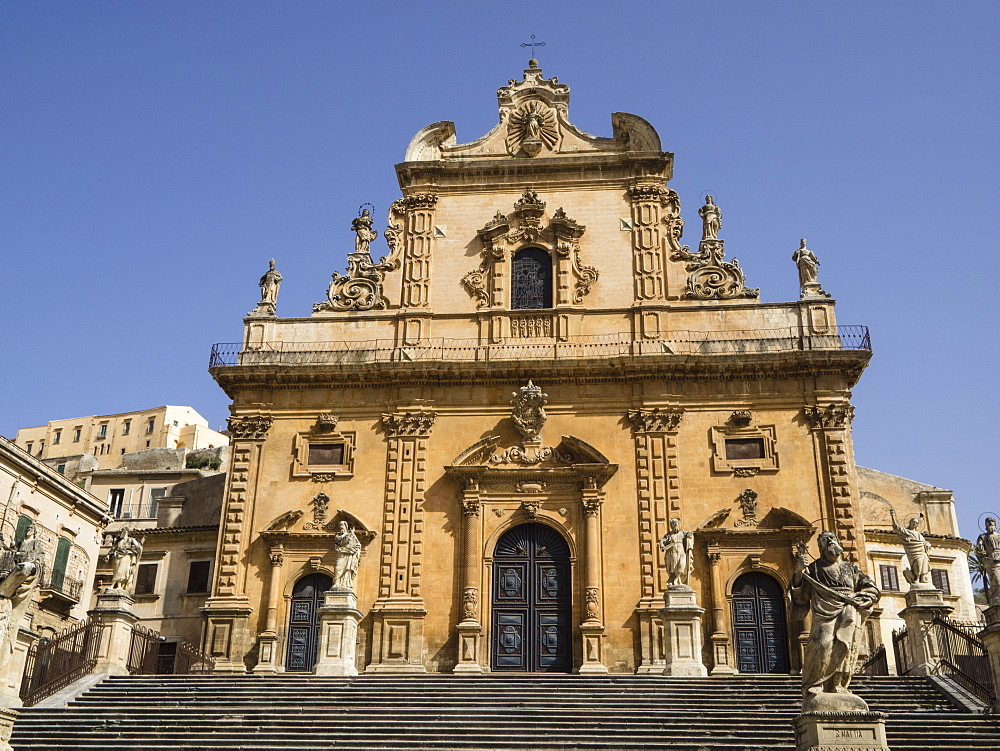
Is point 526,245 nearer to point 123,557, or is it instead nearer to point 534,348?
point 534,348

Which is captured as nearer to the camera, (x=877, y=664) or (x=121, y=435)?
(x=877, y=664)

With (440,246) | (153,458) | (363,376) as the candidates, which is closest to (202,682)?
(363,376)

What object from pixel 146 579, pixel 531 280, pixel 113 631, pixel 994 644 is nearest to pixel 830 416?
pixel 531 280

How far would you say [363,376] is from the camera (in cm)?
2462

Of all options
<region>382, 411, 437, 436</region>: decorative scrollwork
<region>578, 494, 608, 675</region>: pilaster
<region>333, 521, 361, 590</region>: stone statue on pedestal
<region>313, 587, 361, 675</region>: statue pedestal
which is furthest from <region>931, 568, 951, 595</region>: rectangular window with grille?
<region>313, 587, 361, 675</region>: statue pedestal

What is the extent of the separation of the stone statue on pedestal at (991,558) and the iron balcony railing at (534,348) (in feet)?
22.3

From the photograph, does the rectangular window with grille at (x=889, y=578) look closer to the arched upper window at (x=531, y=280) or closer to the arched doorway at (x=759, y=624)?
the arched doorway at (x=759, y=624)

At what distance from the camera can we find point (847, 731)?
11.6m

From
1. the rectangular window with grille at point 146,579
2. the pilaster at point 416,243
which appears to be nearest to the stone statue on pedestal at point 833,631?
the pilaster at point 416,243

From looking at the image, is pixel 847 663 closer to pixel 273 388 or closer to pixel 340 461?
pixel 340 461

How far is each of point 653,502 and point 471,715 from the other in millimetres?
8847

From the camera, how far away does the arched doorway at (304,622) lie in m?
22.4

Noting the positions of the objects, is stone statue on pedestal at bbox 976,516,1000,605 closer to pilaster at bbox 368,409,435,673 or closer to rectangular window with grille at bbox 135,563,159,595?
pilaster at bbox 368,409,435,673

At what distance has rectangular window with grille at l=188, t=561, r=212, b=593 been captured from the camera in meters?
30.4
